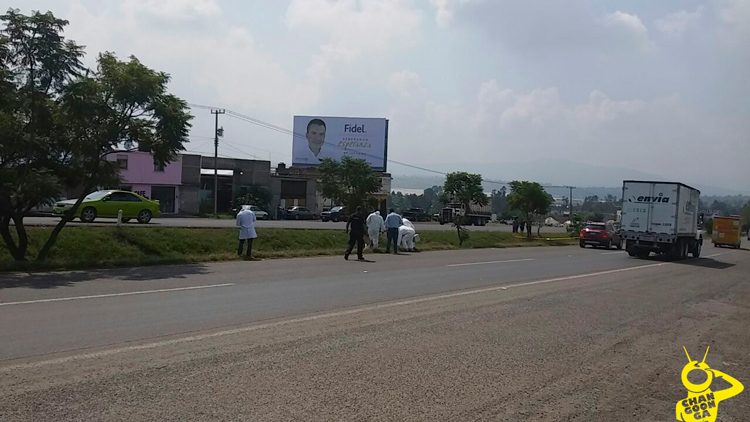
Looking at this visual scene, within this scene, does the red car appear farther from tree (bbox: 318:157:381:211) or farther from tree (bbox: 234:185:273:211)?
tree (bbox: 234:185:273:211)

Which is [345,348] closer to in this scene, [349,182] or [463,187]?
[349,182]

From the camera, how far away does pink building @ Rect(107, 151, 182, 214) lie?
Answer: 55000mm

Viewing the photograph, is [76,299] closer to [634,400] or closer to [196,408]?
[196,408]

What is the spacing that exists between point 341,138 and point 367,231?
48.8 m

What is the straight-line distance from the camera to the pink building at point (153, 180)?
55.0 meters

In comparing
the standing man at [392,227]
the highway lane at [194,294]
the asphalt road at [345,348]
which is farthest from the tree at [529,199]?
the asphalt road at [345,348]

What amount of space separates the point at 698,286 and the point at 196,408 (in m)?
15.6

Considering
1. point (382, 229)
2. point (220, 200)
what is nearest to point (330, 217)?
point (220, 200)

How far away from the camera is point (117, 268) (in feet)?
53.3

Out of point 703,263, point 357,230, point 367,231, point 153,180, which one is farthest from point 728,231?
point 153,180

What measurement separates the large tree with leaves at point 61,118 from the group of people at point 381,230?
5894 millimetres

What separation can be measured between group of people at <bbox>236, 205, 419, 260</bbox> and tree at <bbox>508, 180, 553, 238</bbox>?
794 inches

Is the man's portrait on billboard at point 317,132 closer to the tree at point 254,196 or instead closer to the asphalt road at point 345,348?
the tree at point 254,196

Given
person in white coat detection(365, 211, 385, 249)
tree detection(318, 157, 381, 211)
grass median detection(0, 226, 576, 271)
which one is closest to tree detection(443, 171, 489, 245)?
tree detection(318, 157, 381, 211)
